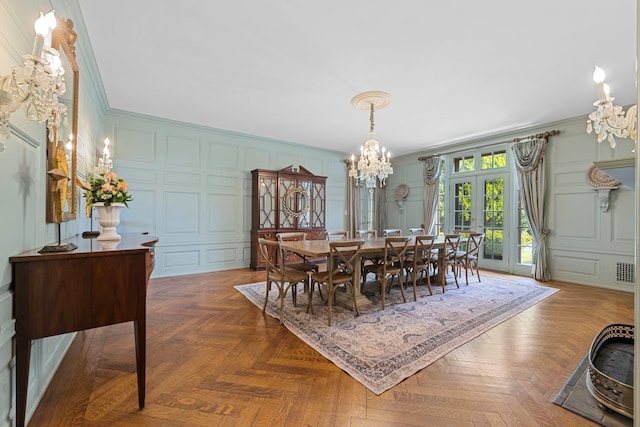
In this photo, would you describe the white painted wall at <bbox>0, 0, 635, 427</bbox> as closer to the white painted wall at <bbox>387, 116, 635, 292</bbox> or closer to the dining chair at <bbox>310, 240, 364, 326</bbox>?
the white painted wall at <bbox>387, 116, 635, 292</bbox>

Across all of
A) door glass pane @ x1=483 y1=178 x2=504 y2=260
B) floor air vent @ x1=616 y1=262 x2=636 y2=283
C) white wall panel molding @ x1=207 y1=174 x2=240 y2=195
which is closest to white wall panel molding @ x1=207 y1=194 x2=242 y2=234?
white wall panel molding @ x1=207 y1=174 x2=240 y2=195

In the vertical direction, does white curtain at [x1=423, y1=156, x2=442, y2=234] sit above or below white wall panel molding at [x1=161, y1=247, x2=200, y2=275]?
above

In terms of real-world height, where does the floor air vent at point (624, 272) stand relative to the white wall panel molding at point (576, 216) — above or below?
below

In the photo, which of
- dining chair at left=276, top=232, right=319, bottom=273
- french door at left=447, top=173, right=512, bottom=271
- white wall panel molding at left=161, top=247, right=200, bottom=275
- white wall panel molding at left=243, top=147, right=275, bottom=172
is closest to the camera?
dining chair at left=276, top=232, right=319, bottom=273

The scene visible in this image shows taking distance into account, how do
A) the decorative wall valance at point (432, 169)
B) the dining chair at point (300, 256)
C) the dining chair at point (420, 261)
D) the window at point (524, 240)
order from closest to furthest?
the dining chair at point (300, 256) → the dining chair at point (420, 261) → the window at point (524, 240) → the decorative wall valance at point (432, 169)

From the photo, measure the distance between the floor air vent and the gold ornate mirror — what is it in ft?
18.0

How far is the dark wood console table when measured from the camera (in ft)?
4.29

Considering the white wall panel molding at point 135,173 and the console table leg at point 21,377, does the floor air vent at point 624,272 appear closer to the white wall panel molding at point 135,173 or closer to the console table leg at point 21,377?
the console table leg at point 21,377

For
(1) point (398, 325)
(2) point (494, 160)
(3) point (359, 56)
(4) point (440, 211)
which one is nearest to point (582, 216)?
(2) point (494, 160)

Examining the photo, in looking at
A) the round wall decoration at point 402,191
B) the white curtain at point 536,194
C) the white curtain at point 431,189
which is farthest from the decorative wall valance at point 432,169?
the white curtain at point 536,194

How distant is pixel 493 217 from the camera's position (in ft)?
18.5

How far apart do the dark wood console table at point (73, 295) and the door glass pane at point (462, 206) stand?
249 inches

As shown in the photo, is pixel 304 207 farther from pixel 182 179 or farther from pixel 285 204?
pixel 182 179

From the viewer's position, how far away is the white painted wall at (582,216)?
13.6ft
